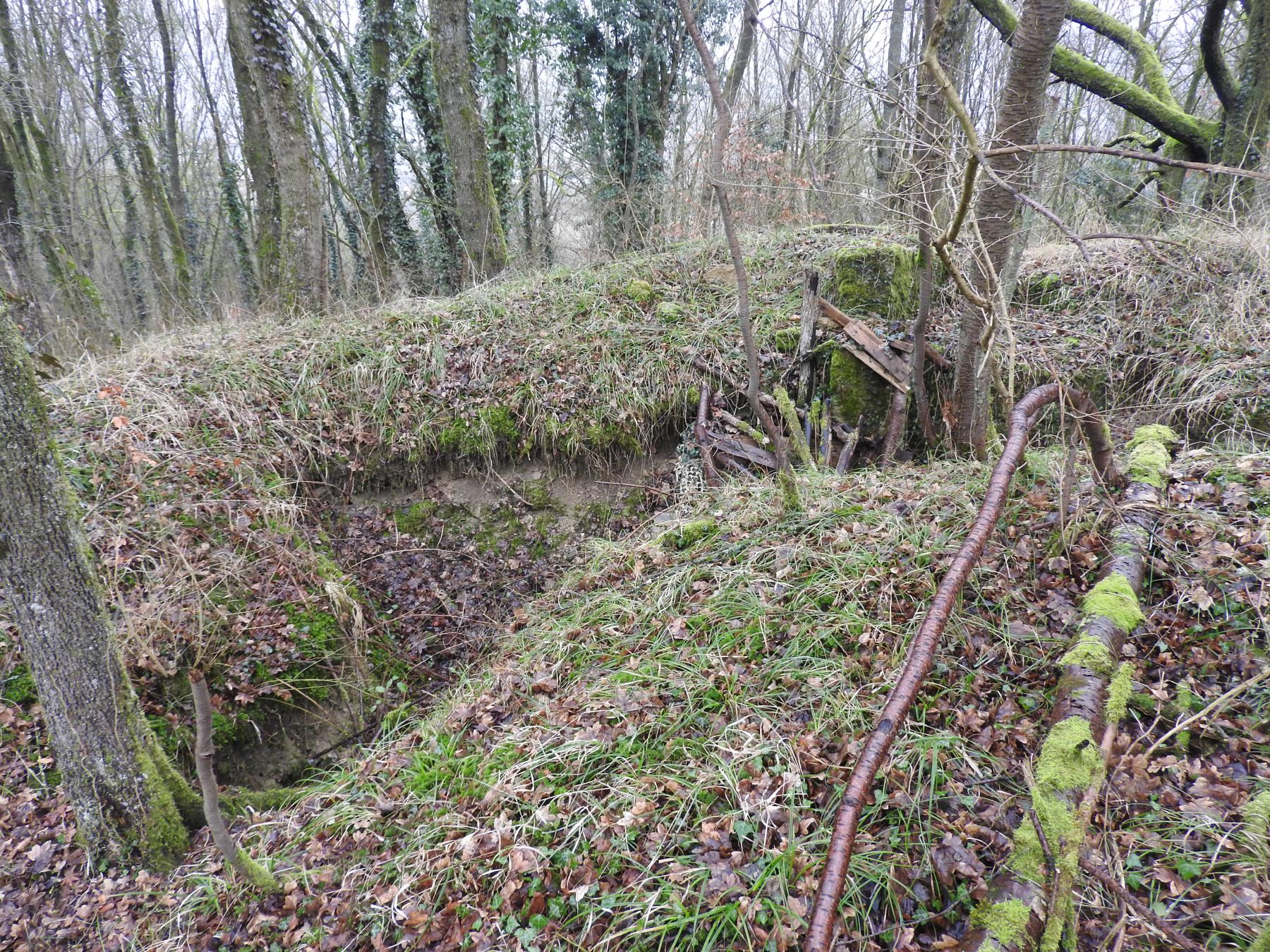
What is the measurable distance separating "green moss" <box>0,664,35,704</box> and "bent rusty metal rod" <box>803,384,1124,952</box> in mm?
4455

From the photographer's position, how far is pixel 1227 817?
165 centimetres

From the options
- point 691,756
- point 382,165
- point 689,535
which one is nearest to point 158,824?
point 691,756

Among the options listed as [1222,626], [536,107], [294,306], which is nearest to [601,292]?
[294,306]

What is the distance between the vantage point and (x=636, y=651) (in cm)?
327

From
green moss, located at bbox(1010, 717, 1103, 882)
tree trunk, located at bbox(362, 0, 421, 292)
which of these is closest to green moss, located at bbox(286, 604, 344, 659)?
green moss, located at bbox(1010, 717, 1103, 882)

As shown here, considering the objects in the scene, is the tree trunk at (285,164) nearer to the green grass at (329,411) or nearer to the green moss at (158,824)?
the green grass at (329,411)

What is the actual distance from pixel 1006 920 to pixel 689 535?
284cm

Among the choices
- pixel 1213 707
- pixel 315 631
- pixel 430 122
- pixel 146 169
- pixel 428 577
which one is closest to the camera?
pixel 1213 707

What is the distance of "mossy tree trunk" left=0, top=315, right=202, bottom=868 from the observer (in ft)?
8.18

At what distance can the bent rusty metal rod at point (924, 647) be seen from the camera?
1.33 meters

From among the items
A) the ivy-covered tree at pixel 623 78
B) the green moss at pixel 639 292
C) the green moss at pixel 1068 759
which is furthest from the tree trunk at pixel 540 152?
the green moss at pixel 1068 759

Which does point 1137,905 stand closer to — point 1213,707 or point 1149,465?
point 1213,707

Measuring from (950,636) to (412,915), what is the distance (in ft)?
7.83

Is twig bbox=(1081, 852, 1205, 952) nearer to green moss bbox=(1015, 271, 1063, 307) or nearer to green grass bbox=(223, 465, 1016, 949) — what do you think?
green grass bbox=(223, 465, 1016, 949)
